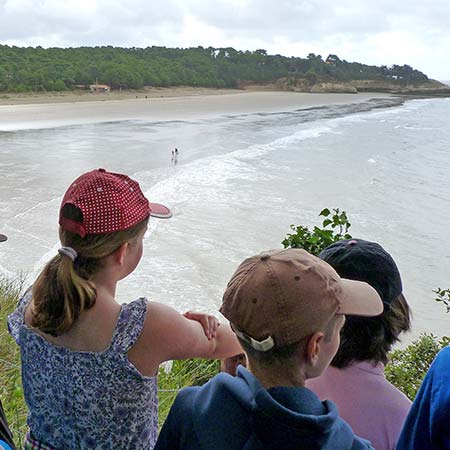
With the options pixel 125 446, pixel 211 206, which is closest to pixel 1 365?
pixel 125 446

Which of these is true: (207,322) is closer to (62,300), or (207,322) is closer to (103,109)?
(62,300)

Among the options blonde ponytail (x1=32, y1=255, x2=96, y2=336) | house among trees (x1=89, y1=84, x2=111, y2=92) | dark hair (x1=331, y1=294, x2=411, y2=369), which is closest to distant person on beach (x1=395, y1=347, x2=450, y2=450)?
dark hair (x1=331, y1=294, x2=411, y2=369)

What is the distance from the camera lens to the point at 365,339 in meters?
1.89

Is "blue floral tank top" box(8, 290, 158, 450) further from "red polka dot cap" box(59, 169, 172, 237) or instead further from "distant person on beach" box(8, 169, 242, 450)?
"red polka dot cap" box(59, 169, 172, 237)

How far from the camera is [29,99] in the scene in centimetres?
4394

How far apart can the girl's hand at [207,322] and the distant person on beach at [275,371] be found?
1.08 ft

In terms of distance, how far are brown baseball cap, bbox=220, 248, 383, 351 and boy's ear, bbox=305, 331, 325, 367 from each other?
2cm

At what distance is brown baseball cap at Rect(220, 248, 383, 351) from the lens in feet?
4.58

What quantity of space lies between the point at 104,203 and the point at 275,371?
2.45ft

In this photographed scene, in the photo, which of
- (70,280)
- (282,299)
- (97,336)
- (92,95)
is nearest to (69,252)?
(70,280)

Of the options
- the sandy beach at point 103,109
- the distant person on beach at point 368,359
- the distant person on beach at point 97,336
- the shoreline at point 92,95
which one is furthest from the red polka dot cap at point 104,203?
the shoreline at point 92,95

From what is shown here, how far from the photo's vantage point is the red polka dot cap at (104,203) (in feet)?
5.74

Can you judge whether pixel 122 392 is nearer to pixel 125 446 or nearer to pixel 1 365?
pixel 125 446

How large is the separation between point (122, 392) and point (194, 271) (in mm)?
7234
